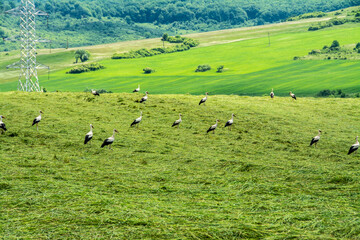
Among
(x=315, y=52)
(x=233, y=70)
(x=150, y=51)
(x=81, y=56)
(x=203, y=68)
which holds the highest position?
(x=81, y=56)

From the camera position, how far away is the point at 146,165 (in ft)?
→ 61.8

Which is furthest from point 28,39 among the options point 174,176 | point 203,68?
point 203,68

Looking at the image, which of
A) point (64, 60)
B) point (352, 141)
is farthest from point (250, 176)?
point (64, 60)

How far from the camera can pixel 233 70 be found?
124250mm

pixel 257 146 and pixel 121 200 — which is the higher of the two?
pixel 121 200

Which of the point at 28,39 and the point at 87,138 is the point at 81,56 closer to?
the point at 28,39

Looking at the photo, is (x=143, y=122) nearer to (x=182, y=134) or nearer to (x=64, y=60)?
→ (x=182, y=134)

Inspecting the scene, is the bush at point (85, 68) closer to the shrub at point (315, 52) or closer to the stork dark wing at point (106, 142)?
the shrub at point (315, 52)

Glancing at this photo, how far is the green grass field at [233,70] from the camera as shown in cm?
9350

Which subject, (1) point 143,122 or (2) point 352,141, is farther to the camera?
(1) point 143,122

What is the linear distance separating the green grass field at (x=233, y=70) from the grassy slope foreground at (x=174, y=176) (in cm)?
5330

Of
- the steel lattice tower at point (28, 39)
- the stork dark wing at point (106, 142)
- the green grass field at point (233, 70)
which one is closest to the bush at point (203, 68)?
the green grass field at point (233, 70)

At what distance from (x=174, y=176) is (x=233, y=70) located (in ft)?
360

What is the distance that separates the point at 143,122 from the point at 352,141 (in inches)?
507
